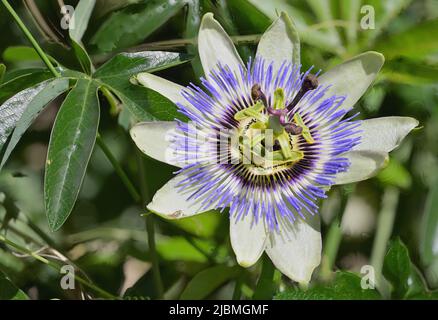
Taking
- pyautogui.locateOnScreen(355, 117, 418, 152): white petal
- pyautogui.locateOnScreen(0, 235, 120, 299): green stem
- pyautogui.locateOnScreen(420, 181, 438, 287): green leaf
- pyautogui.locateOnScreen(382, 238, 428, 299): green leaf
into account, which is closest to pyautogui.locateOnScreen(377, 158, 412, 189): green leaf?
pyautogui.locateOnScreen(420, 181, 438, 287): green leaf

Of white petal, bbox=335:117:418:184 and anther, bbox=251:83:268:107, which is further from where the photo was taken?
anther, bbox=251:83:268:107

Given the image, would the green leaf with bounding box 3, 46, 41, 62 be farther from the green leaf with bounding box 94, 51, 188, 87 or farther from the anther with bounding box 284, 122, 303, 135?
the anther with bounding box 284, 122, 303, 135

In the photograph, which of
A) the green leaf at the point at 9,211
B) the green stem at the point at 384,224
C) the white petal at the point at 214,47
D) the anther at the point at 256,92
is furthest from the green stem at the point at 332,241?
the green leaf at the point at 9,211

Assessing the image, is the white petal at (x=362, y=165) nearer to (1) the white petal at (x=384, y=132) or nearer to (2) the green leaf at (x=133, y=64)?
(1) the white petal at (x=384, y=132)

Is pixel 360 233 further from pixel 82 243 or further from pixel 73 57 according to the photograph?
pixel 73 57

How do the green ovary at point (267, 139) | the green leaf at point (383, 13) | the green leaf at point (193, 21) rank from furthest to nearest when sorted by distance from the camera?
the green leaf at point (383, 13) → the green leaf at point (193, 21) → the green ovary at point (267, 139)

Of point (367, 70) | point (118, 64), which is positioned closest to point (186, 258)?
point (118, 64)
